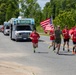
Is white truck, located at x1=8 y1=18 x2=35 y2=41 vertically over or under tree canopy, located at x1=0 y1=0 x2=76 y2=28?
under

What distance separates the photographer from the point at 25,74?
12844mm

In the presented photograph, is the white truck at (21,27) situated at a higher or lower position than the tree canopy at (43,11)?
lower

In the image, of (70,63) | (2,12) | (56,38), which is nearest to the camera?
(70,63)

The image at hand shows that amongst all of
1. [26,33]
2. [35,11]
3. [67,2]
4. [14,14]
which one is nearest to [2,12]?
[14,14]

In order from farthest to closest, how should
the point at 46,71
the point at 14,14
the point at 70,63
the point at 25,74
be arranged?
the point at 14,14
the point at 70,63
the point at 46,71
the point at 25,74

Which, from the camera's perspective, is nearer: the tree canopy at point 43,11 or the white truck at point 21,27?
the white truck at point 21,27

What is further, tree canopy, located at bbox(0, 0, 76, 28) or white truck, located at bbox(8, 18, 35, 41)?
tree canopy, located at bbox(0, 0, 76, 28)

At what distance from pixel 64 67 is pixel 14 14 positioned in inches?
3897

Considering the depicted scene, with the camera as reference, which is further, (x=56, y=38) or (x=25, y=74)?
(x=56, y=38)

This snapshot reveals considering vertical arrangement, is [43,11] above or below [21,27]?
above

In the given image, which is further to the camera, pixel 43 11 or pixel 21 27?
pixel 43 11

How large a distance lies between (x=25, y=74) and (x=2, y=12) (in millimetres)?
116147

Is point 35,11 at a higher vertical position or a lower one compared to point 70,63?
higher

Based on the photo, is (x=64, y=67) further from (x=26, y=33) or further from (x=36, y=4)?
(x=36, y=4)
